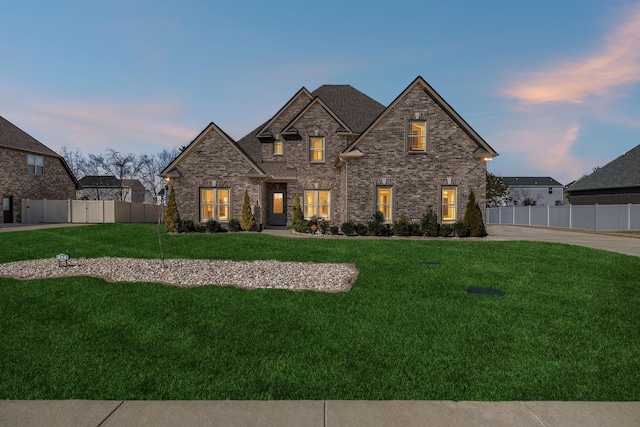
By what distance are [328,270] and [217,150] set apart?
49.6 feet

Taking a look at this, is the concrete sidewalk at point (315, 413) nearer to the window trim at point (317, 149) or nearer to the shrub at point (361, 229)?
the shrub at point (361, 229)

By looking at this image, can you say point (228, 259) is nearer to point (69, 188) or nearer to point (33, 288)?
point (33, 288)

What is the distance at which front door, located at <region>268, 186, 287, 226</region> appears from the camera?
27422mm

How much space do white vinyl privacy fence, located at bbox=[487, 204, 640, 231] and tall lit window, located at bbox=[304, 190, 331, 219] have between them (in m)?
20.6

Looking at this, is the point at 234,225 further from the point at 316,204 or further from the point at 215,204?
the point at 316,204

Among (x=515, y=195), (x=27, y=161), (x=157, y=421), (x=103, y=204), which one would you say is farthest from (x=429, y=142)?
(x=515, y=195)

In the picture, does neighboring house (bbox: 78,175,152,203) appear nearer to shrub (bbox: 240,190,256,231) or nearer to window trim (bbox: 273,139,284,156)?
window trim (bbox: 273,139,284,156)

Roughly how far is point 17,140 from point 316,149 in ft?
90.2

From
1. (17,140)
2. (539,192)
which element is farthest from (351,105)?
(539,192)

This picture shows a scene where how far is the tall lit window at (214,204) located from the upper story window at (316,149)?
21.0 feet

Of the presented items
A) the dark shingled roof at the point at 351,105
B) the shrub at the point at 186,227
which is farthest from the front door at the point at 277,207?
the dark shingled roof at the point at 351,105

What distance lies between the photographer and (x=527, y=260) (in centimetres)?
1238

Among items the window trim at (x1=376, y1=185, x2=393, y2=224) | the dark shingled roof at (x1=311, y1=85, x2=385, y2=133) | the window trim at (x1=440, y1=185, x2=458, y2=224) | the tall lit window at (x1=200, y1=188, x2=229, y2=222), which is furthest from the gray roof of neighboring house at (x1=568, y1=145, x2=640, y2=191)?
the tall lit window at (x1=200, y1=188, x2=229, y2=222)

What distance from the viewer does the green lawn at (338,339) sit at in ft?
14.4
